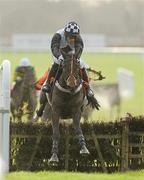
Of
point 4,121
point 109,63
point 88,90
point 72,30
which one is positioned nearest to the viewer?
point 72,30

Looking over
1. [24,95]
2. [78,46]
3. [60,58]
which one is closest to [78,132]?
[60,58]

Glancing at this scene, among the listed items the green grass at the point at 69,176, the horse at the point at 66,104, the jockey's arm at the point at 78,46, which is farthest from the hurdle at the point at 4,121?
the jockey's arm at the point at 78,46

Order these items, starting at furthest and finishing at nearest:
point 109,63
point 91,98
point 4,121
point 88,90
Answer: point 109,63
point 91,98
point 88,90
point 4,121

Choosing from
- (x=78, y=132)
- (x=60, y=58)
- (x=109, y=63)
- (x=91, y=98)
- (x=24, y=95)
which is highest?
(x=109, y=63)

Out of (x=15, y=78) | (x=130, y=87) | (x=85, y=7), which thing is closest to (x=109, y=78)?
(x=130, y=87)

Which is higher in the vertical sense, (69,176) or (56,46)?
(56,46)

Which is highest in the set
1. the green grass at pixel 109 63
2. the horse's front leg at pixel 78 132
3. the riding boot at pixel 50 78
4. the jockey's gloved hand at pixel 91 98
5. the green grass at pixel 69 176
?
the green grass at pixel 109 63

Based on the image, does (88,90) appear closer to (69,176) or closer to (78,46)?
(78,46)

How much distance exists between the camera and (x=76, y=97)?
9.56 metres

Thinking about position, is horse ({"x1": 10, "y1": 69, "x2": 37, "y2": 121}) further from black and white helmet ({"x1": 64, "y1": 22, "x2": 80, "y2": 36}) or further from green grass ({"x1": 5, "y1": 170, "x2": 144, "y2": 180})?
black and white helmet ({"x1": 64, "y1": 22, "x2": 80, "y2": 36})

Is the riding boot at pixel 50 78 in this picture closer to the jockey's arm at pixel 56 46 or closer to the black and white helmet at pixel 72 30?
the jockey's arm at pixel 56 46

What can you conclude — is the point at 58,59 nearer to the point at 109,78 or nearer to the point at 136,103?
the point at 136,103

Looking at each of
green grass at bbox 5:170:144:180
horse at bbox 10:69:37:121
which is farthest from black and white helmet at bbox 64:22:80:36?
horse at bbox 10:69:37:121

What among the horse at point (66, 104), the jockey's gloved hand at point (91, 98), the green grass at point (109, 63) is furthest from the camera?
the green grass at point (109, 63)
